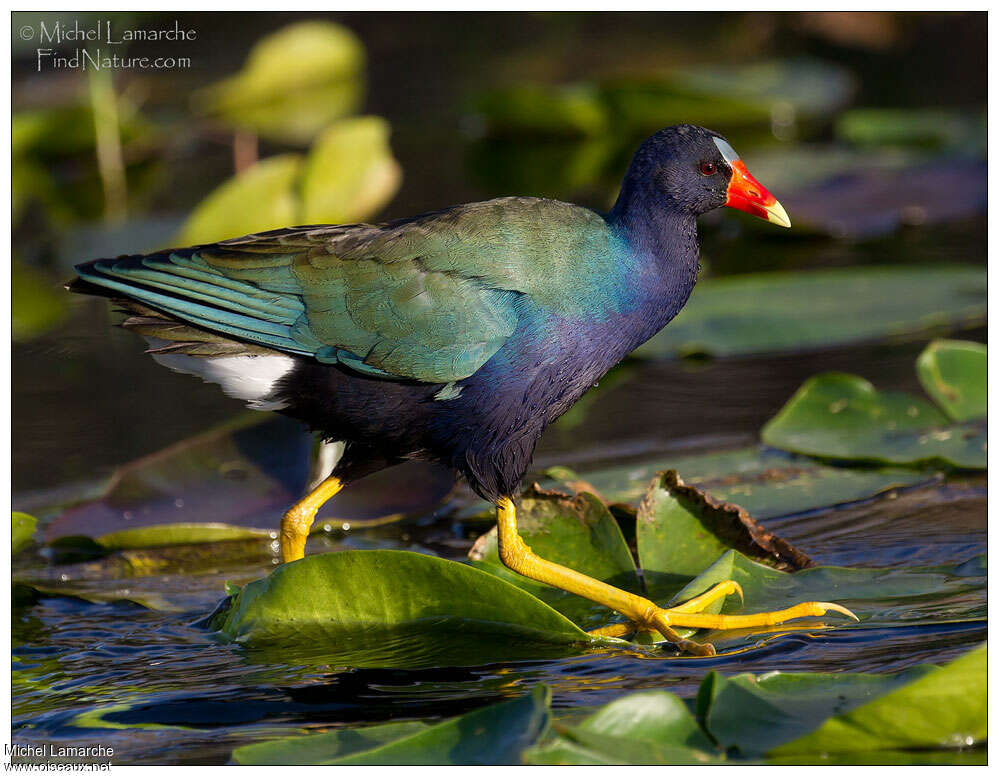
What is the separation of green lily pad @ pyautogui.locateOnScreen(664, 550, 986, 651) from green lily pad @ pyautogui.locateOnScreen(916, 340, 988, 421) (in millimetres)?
769

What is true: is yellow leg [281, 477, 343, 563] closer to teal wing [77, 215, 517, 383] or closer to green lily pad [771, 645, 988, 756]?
teal wing [77, 215, 517, 383]

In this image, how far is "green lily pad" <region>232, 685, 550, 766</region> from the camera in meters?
1.94

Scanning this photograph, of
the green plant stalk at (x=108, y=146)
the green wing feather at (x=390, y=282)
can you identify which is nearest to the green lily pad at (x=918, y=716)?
the green wing feather at (x=390, y=282)

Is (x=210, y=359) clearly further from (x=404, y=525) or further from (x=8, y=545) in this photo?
(x=404, y=525)

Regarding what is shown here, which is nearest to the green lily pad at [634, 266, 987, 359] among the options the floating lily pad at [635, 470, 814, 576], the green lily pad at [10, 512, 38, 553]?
the floating lily pad at [635, 470, 814, 576]

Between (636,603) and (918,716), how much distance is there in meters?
0.72

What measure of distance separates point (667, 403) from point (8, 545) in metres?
1.93

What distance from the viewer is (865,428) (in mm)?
3369

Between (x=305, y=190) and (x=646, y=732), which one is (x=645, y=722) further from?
(x=305, y=190)

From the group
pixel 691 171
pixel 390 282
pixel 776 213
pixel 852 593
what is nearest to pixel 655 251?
pixel 691 171

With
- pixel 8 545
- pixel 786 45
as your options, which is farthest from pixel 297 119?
pixel 8 545

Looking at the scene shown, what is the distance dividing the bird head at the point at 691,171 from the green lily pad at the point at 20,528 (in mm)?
1430

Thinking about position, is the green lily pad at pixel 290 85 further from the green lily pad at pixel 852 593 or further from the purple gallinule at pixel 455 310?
the green lily pad at pixel 852 593

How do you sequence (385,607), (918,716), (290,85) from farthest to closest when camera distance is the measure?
(290,85), (385,607), (918,716)
